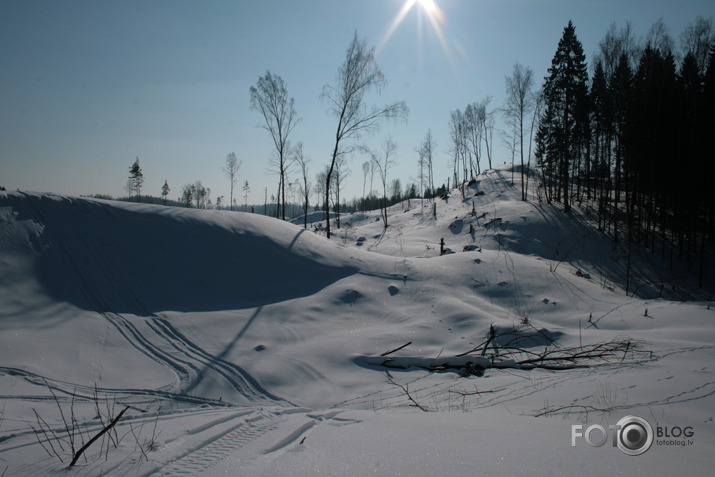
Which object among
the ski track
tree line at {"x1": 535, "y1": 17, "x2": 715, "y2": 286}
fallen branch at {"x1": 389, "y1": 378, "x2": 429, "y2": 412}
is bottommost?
fallen branch at {"x1": 389, "y1": 378, "x2": 429, "y2": 412}

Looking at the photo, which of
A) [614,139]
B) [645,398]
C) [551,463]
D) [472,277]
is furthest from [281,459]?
[614,139]

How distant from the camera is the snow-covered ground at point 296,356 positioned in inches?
109

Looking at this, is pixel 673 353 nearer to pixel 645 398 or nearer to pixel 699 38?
pixel 645 398

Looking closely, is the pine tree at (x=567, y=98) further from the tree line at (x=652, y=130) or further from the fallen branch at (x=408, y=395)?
the fallen branch at (x=408, y=395)

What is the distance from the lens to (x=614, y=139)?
27.1m

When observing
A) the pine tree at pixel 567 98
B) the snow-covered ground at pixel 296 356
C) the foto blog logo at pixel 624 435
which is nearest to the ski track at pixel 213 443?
the snow-covered ground at pixel 296 356

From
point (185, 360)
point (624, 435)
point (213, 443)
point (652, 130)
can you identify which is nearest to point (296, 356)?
point (185, 360)

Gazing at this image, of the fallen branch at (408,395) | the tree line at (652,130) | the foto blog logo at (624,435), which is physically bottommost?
the fallen branch at (408,395)

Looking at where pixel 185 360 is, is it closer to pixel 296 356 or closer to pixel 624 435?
pixel 296 356

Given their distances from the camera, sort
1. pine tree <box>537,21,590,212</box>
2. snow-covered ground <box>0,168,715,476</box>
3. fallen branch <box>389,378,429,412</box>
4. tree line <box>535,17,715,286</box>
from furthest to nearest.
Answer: pine tree <box>537,21,590,212</box> → tree line <box>535,17,715,286</box> → fallen branch <box>389,378,429,412</box> → snow-covered ground <box>0,168,715,476</box>

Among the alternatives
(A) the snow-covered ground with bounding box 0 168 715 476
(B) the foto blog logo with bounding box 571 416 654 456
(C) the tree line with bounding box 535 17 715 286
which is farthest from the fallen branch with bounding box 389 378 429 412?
(C) the tree line with bounding box 535 17 715 286

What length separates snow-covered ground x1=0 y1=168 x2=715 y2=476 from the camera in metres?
2.78

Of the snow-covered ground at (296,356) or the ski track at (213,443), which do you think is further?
the snow-covered ground at (296,356)

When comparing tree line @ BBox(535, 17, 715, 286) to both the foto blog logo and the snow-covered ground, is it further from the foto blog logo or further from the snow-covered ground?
the foto blog logo
